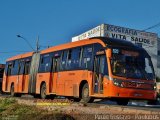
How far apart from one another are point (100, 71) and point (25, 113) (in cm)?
522

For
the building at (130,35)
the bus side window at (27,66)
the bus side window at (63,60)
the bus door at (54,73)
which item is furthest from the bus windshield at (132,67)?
the building at (130,35)

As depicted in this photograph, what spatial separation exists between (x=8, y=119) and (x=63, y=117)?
3.19 meters

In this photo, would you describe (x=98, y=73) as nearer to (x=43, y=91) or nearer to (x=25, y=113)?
(x=25, y=113)

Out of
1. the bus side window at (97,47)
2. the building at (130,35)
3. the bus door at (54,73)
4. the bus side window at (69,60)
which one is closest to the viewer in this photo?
the bus side window at (97,47)

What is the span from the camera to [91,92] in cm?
1995

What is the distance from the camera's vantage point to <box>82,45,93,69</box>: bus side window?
67.3ft

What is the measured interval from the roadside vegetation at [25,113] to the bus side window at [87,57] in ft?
13.3

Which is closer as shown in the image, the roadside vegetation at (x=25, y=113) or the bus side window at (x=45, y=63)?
the roadside vegetation at (x=25, y=113)

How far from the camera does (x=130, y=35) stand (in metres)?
81.1

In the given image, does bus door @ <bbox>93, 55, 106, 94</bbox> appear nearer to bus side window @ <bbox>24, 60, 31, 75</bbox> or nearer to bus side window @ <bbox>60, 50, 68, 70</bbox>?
bus side window @ <bbox>60, 50, 68, 70</bbox>

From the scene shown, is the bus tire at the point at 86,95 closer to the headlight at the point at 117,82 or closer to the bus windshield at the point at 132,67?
the headlight at the point at 117,82

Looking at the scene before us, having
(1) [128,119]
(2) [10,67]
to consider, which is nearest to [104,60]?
(1) [128,119]

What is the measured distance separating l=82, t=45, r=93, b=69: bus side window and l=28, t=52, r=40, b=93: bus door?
25.3 feet

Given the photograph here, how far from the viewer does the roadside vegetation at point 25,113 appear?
12227 mm
